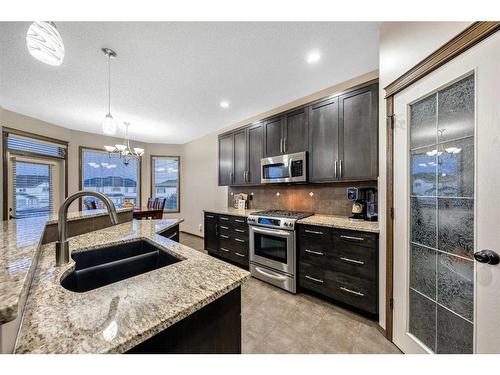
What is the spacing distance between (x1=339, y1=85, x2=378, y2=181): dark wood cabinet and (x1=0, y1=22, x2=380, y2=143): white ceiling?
387mm

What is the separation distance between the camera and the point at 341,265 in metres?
2.06

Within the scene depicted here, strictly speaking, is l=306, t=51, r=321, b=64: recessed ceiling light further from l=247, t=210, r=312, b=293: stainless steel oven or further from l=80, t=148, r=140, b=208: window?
l=80, t=148, r=140, b=208: window

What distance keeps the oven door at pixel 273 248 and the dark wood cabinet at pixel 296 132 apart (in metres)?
1.19

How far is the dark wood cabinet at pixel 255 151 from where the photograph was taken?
329cm

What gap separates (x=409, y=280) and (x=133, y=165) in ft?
20.0

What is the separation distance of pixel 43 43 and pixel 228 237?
2884mm

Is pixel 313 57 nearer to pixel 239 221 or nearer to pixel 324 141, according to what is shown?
pixel 324 141

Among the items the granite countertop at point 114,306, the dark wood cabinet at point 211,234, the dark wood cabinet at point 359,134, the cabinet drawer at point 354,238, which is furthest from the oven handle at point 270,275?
the granite countertop at point 114,306

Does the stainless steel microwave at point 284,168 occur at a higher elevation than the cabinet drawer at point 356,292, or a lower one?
higher

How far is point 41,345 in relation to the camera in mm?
481

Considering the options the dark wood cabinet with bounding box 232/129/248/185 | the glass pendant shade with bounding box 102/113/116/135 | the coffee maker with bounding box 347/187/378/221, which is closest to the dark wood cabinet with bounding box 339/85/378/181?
the coffee maker with bounding box 347/187/378/221

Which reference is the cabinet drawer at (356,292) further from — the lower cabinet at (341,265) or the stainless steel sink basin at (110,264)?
the stainless steel sink basin at (110,264)
